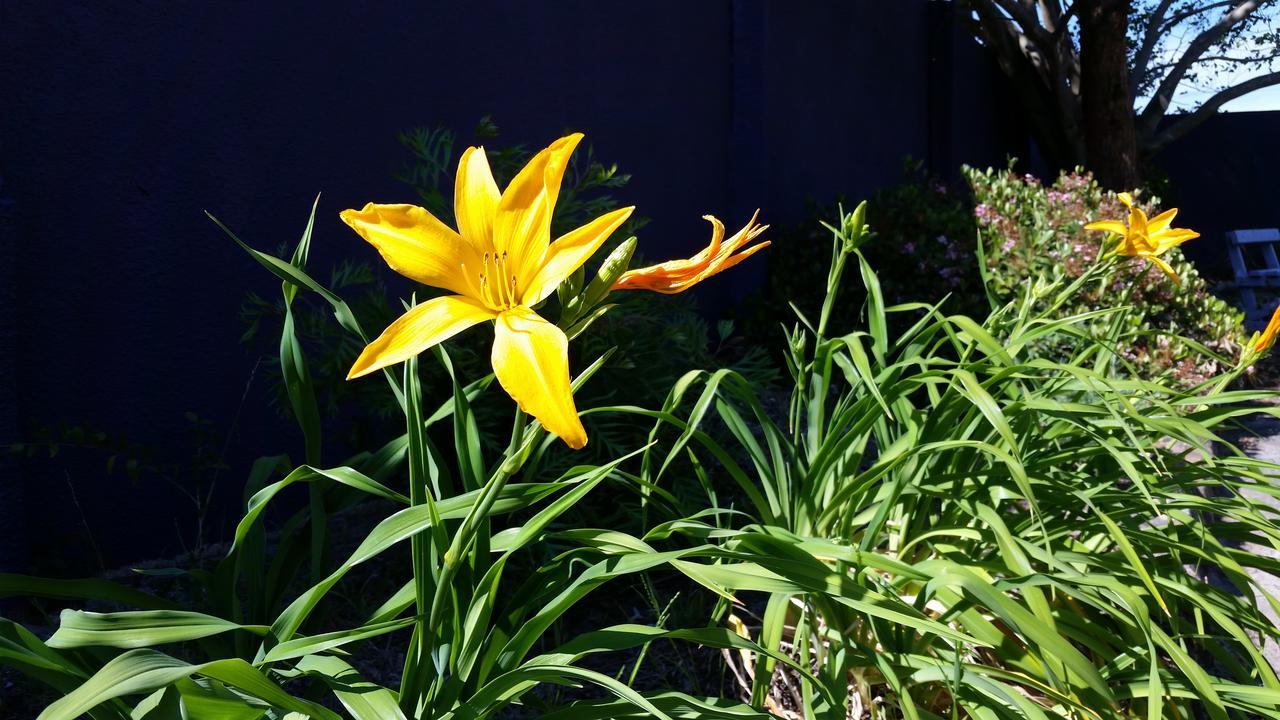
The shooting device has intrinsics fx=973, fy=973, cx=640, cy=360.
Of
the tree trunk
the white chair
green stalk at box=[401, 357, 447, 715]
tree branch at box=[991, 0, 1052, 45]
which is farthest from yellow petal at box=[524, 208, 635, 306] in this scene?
tree branch at box=[991, 0, 1052, 45]

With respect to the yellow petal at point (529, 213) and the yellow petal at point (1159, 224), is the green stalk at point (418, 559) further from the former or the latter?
the yellow petal at point (1159, 224)

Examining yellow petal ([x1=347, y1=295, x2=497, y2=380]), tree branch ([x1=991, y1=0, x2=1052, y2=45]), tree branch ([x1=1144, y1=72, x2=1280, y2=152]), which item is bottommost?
yellow petal ([x1=347, y1=295, x2=497, y2=380])

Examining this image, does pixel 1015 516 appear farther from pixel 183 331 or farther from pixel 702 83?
pixel 702 83

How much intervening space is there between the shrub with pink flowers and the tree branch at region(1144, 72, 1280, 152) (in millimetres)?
5940

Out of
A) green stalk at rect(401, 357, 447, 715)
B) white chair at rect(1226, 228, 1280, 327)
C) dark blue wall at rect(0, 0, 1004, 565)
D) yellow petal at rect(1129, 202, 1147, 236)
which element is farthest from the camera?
white chair at rect(1226, 228, 1280, 327)

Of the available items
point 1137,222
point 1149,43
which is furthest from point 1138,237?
point 1149,43

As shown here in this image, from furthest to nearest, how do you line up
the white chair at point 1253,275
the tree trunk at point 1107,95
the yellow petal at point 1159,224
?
the tree trunk at point 1107,95
the white chair at point 1253,275
the yellow petal at point 1159,224

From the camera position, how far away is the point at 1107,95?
8516 millimetres

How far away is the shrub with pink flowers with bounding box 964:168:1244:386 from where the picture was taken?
3.95 metres

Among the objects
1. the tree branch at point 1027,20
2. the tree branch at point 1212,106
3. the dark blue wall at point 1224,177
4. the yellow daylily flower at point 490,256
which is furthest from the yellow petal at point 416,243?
the dark blue wall at point 1224,177

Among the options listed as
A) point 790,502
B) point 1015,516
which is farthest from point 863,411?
point 1015,516

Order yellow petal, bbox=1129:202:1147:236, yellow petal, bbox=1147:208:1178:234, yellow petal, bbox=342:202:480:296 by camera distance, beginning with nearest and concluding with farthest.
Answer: yellow petal, bbox=342:202:480:296
yellow petal, bbox=1129:202:1147:236
yellow petal, bbox=1147:208:1178:234

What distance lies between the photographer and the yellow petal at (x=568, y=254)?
3.06 ft

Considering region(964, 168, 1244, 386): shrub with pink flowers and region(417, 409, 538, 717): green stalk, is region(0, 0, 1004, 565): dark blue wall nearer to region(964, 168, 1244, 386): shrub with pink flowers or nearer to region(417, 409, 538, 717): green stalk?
region(417, 409, 538, 717): green stalk
